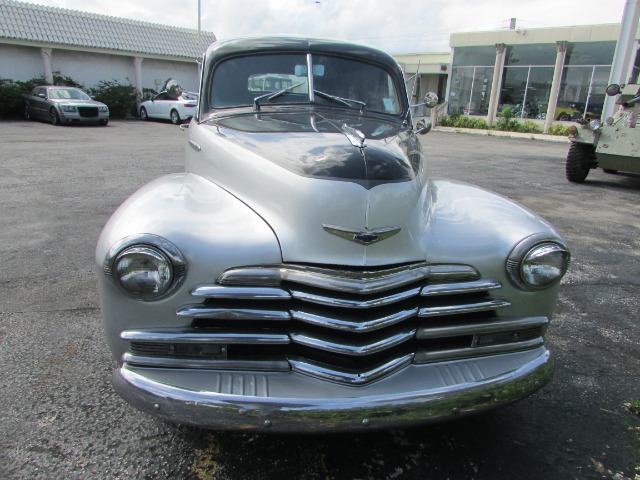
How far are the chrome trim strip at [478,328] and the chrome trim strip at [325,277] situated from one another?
0.22 m

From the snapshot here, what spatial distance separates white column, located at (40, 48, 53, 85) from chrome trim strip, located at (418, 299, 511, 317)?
23711mm

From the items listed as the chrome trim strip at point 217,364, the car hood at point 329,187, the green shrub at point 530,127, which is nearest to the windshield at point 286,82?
the car hood at point 329,187

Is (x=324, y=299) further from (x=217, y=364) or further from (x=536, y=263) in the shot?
(x=536, y=263)

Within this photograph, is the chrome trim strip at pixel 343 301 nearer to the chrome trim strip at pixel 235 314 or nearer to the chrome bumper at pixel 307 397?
the chrome trim strip at pixel 235 314

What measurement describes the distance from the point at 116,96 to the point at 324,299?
23.2 meters

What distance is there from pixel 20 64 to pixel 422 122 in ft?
73.7

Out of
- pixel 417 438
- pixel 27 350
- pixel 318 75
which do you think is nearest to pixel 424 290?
pixel 417 438

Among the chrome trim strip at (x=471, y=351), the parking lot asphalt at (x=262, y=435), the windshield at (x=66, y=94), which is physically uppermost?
the windshield at (x=66, y=94)

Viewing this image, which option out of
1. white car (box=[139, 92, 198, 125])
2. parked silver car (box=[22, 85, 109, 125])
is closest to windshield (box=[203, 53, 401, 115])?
white car (box=[139, 92, 198, 125])

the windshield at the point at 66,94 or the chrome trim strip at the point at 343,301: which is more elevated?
the windshield at the point at 66,94

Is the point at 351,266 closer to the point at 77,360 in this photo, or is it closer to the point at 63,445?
the point at 63,445

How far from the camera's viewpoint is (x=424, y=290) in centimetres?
196

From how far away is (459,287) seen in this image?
1997 millimetres

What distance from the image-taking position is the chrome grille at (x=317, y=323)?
185 cm
